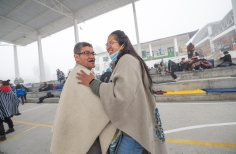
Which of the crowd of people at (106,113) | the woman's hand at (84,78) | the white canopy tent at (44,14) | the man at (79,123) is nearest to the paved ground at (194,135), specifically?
the crowd of people at (106,113)

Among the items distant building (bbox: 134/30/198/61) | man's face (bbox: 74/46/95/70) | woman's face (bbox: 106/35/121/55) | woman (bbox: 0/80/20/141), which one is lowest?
woman (bbox: 0/80/20/141)

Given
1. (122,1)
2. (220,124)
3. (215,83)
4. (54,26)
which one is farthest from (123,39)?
(54,26)

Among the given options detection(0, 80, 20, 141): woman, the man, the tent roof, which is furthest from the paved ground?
the tent roof

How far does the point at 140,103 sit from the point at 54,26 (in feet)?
60.7

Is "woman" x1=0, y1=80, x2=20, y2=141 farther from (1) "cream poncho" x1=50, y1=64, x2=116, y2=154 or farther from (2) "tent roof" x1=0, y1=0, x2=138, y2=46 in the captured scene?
(2) "tent roof" x1=0, y1=0, x2=138, y2=46

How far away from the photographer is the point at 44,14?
43.0 ft

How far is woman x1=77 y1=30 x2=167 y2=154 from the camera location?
2.77 ft

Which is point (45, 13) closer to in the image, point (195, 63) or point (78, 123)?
point (195, 63)

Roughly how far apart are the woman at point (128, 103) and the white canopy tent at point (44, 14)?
1126cm

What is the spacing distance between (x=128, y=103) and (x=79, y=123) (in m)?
0.42

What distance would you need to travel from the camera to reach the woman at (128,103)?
0.84 m

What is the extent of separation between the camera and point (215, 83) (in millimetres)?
4871

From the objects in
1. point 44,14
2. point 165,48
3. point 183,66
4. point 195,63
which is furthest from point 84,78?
point 165,48

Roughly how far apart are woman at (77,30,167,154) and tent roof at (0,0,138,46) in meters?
13.2
